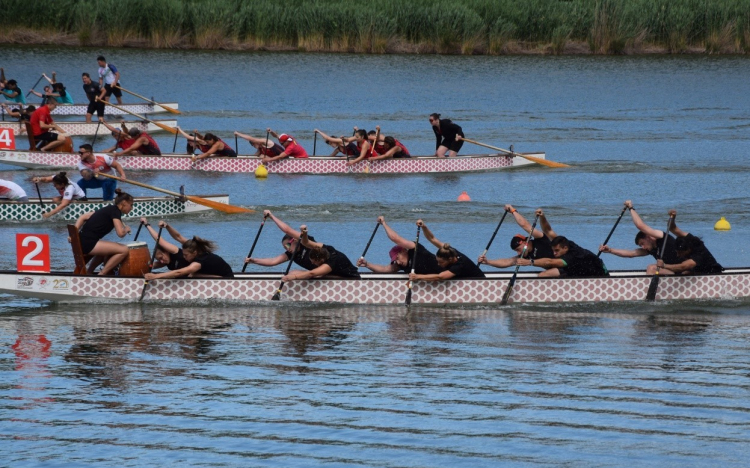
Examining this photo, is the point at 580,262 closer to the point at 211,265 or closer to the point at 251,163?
the point at 211,265

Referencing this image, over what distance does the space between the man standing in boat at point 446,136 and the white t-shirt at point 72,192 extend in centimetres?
985

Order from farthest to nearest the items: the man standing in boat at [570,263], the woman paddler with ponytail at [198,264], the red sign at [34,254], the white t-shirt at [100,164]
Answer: the white t-shirt at [100,164] < the man standing in boat at [570,263] < the woman paddler with ponytail at [198,264] < the red sign at [34,254]

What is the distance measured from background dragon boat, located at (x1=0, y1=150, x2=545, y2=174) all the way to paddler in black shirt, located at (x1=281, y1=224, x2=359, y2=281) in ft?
40.9

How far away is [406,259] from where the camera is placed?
1681 cm

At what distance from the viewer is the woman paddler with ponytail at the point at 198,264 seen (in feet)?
52.9

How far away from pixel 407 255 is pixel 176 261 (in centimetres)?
334

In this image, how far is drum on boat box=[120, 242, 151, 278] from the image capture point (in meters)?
16.4

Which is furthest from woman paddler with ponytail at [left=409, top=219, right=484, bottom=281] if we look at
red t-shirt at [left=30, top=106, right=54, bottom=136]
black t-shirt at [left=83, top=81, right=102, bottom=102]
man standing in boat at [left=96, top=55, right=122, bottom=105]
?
man standing in boat at [left=96, top=55, right=122, bottom=105]

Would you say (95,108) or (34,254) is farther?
(95,108)

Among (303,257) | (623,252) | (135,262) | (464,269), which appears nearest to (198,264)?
(135,262)

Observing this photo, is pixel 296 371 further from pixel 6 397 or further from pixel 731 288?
pixel 731 288

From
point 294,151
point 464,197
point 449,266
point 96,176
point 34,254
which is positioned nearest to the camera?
point 34,254

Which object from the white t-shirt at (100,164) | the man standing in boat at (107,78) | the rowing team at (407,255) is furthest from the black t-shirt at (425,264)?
the man standing in boat at (107,78)

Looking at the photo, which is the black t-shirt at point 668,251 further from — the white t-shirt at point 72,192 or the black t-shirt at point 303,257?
the white t-shirt at point 72,192
